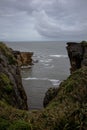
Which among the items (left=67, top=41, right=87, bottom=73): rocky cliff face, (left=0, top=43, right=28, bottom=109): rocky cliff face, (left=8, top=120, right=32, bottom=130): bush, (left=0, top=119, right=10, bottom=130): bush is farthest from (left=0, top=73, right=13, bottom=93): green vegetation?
(left=67, top=41, right=87, bottom=73): rocky cliff face

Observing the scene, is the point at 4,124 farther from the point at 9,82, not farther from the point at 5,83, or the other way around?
the point at 9,82

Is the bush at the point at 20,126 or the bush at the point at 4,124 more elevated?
the bush at the point at 20,126

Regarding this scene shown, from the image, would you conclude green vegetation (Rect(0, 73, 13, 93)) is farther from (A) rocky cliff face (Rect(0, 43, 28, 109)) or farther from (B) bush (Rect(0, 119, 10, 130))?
(B) bush (Rect(0, 119, 10, 130))

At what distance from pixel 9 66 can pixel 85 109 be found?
16370mm

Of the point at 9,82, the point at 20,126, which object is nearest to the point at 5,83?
the point at 9,82

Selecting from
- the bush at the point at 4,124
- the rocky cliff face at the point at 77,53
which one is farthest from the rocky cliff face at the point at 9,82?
the rocky cliff face at the point at 77,53

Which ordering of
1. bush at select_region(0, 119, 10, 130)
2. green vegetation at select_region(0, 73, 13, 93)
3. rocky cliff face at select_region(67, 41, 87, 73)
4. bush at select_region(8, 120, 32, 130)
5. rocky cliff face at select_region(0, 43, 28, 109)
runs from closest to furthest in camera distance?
1. bush at select_region(8, 120, 32, 130)
2. bush at select_region(0, 119, 10, 130)
3. rocky cliff face at select_region(0, 43, 28, 109)
4. green vegetation at select_region(0, 73, 13, 93)
5. rocky cliff face at select_region(67, 41, 87, 73)

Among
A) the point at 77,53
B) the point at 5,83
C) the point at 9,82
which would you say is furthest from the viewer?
the point at 77,53

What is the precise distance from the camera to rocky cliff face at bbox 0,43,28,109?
69.4 ft

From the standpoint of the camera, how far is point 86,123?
888 cm

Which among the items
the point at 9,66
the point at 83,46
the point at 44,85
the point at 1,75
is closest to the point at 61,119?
the point at 1,75

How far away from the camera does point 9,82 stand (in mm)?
22500

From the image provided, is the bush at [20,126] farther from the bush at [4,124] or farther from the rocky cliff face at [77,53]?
the rocky cliff face at [77,53]

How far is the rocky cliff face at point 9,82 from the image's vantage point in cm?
2116
